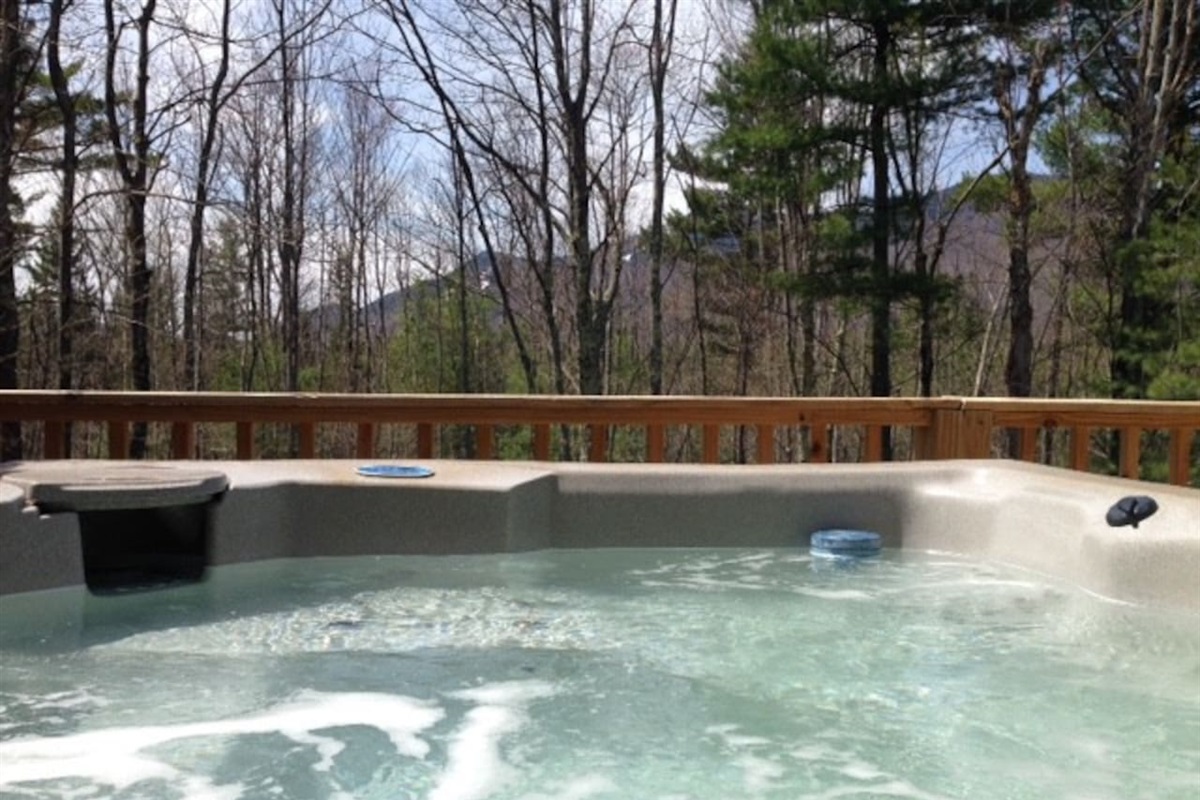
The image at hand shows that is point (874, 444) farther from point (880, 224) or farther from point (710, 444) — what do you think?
point (880, 224)

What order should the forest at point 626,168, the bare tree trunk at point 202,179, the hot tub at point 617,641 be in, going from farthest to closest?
the bare tree trunk at point 202,179 → the forest at point 626,168 → the hot tub at point 617,641

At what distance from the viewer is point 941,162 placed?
10.2 metres

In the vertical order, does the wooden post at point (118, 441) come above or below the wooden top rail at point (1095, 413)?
below

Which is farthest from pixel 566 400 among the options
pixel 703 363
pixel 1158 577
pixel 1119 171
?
pixel 703 363

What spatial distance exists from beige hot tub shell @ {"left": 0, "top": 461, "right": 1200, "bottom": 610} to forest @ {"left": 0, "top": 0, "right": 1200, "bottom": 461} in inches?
140

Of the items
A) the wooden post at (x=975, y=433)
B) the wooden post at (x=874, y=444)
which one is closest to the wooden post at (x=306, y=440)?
the wooden post at (x=874, y=444)

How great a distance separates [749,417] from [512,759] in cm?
231

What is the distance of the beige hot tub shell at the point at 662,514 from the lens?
2.64m

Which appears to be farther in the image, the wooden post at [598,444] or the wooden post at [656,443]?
the wooden post at [598,444]

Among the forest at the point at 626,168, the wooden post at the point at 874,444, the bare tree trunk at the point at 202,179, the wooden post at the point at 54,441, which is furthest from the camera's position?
the bare tree trunk at the point at 202,179

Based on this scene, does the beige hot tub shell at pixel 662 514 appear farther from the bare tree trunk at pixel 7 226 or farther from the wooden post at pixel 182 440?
the bare tree trunk at pixel 7 226

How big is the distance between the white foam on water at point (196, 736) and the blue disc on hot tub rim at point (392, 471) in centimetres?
129

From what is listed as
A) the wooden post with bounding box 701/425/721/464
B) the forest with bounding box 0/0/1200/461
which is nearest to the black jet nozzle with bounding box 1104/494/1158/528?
the wooden post with bounding box 701/425/721/464

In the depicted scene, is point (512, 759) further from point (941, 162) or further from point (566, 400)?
point (941, 162)
